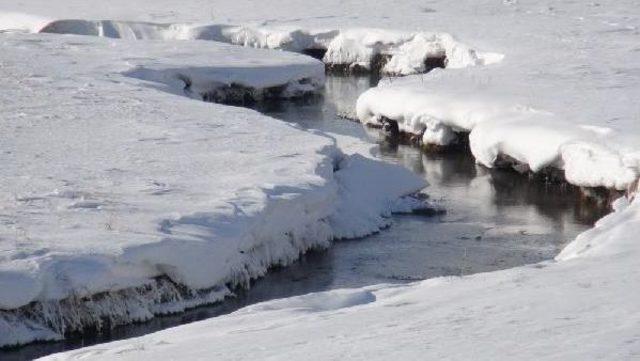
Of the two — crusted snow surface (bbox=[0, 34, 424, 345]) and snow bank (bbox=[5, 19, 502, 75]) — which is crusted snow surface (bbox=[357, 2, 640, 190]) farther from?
crusted snow surface (bbox=[0, 34, 424, 345])

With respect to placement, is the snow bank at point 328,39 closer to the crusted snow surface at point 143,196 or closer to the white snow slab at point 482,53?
the white snow slab at point 482,53

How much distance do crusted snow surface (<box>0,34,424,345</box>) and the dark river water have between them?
17 cm

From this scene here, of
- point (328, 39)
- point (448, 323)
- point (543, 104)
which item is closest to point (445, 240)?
point (543, 104)

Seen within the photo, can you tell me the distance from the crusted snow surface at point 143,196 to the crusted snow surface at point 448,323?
4.82ft

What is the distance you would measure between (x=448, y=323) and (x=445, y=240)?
4.67 metres

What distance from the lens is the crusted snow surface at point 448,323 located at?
19.4ft

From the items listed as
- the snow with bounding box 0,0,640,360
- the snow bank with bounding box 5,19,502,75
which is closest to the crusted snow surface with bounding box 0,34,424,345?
the snow with bounding box 0,0,640,360

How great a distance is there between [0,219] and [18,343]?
1.51m

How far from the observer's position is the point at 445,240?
11.2 metres

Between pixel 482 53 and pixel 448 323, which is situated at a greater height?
pixel 482 53

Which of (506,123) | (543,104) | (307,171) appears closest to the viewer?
(307,171)

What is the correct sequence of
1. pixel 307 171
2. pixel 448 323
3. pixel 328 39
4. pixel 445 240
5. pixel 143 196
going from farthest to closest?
pixel 328 39 < pixel 307 171 < pixel 445 240 < pixel 143 196 < pixel 448 323

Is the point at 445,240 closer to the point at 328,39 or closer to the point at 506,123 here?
the point at 506,123

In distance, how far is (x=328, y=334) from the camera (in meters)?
6.54
